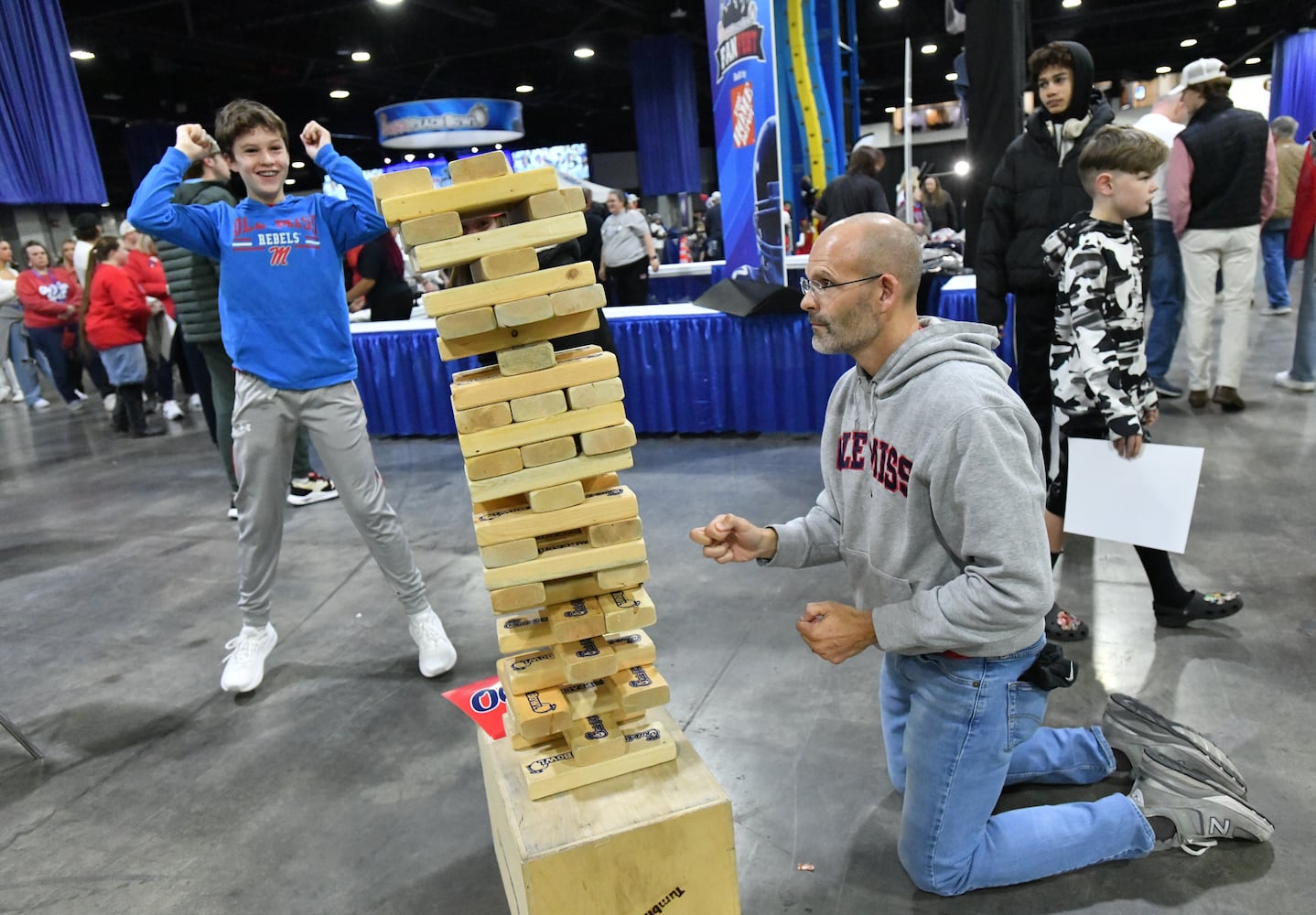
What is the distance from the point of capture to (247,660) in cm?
324

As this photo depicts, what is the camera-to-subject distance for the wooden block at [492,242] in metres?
1.82

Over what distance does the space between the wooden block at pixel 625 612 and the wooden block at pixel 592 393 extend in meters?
0.43

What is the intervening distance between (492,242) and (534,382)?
0.30 metres

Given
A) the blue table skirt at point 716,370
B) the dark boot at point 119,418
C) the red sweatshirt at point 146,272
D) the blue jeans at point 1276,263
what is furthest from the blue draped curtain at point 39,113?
the blue jeans at point 1276,263

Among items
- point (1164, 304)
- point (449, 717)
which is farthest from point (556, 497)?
point (1164, 304)

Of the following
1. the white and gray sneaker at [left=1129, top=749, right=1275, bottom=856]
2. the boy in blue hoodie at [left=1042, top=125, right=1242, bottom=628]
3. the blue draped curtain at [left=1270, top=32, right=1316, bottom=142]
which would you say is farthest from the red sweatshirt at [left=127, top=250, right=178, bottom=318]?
the blue draped curtain at [left=1270, top=32, right=1316, bottom=142]

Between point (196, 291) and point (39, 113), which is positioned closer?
point (196, 291)

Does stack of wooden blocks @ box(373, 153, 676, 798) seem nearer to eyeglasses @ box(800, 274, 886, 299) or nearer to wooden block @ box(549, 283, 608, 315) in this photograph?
wooden block @ box(549, 283, 608, 315)

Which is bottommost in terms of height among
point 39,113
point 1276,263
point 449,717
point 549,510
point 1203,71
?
point 449,717

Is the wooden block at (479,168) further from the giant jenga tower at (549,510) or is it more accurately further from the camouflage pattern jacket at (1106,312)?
the camouflage pattern jacket at (1106,312)

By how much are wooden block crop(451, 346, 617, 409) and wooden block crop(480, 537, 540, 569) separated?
0.30m

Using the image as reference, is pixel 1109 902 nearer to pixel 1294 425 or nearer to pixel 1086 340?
pixel 1086 340

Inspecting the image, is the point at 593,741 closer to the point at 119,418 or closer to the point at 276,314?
the point at 276,314

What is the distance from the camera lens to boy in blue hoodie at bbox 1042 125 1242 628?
2617mm
